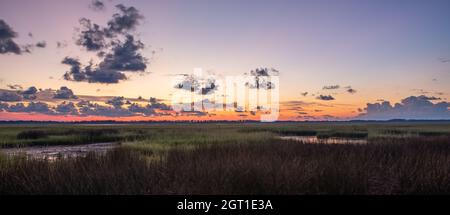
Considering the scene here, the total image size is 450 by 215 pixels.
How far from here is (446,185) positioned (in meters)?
8.71

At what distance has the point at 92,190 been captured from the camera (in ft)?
27.5

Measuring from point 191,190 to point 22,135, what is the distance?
125ft

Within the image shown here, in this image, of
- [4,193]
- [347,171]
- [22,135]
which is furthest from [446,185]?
[22,135]
